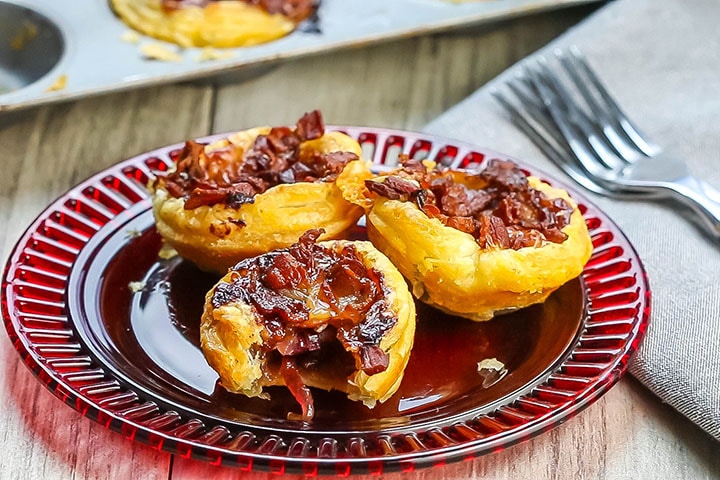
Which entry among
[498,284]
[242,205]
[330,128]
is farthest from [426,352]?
[330,128]

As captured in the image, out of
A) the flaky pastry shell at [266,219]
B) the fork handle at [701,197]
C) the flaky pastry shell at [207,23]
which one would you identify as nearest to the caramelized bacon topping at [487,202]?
the flaky pastry shell at [266,219]

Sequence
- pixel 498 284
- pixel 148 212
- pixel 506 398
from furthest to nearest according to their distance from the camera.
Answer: pixel 148 212 < pixel 498 284 < pixel 506 398

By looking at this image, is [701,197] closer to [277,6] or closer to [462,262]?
[462,262]

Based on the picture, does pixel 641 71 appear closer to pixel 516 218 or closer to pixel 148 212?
pixel 516 218

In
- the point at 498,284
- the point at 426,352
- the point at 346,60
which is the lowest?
the point at 346,60

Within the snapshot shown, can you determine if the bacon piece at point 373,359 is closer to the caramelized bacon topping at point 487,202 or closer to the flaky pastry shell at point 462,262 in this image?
the flaky pastry shell at point 462,262

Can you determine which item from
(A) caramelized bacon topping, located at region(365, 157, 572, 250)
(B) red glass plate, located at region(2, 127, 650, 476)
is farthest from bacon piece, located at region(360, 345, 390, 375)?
(A) caramelized bacon topping, located at region(365, 157, 572, 250)

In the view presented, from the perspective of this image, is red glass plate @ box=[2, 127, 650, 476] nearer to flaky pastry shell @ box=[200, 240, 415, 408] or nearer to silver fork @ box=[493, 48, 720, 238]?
flaky pastry shell @ box=[200, 240, 415, 408]
